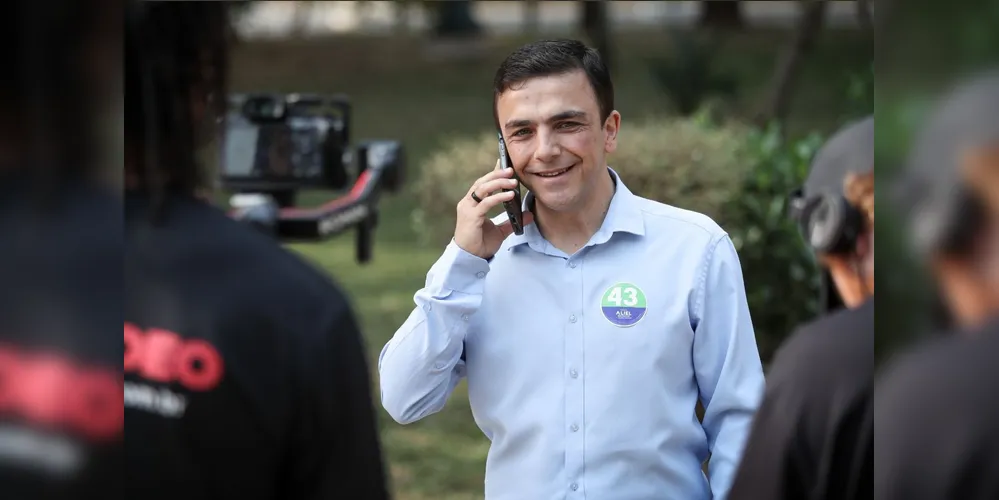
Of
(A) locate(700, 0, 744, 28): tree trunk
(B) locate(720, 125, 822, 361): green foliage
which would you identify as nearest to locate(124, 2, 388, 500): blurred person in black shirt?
(B) locate(720, 125, 822, 361): green foliage

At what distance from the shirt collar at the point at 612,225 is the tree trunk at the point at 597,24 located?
9007 mm

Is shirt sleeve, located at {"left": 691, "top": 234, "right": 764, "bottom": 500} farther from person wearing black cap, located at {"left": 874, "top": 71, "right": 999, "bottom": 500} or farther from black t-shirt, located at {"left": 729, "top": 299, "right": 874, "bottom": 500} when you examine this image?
person wearing black cap, located at {"left": 874, "top": 71, "right": 999, "bottom": 500}

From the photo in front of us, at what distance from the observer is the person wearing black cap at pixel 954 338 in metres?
1.14

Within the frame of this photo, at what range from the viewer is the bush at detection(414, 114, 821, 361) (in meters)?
4.65

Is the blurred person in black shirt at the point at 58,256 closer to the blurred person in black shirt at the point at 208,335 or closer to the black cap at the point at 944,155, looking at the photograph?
the blurred person in black shirt at the point at 208,335

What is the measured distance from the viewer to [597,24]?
1135cm

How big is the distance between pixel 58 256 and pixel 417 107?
13.1m

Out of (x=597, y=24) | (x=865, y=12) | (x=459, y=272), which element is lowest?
(x=459, y=272)

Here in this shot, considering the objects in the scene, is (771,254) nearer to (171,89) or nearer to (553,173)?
(553,173)

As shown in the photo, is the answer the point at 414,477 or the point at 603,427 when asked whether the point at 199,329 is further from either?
the point at 414,477

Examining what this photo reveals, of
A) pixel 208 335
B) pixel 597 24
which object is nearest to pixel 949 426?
pixel 208 335

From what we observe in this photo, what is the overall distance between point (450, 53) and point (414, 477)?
13092 mm

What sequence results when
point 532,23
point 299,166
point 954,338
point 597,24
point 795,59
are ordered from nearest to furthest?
1. point 954,338
2. point 299,166
3. point 795,59
4. point 597,24
5. point 532,23

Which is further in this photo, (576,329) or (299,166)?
(299,166)
